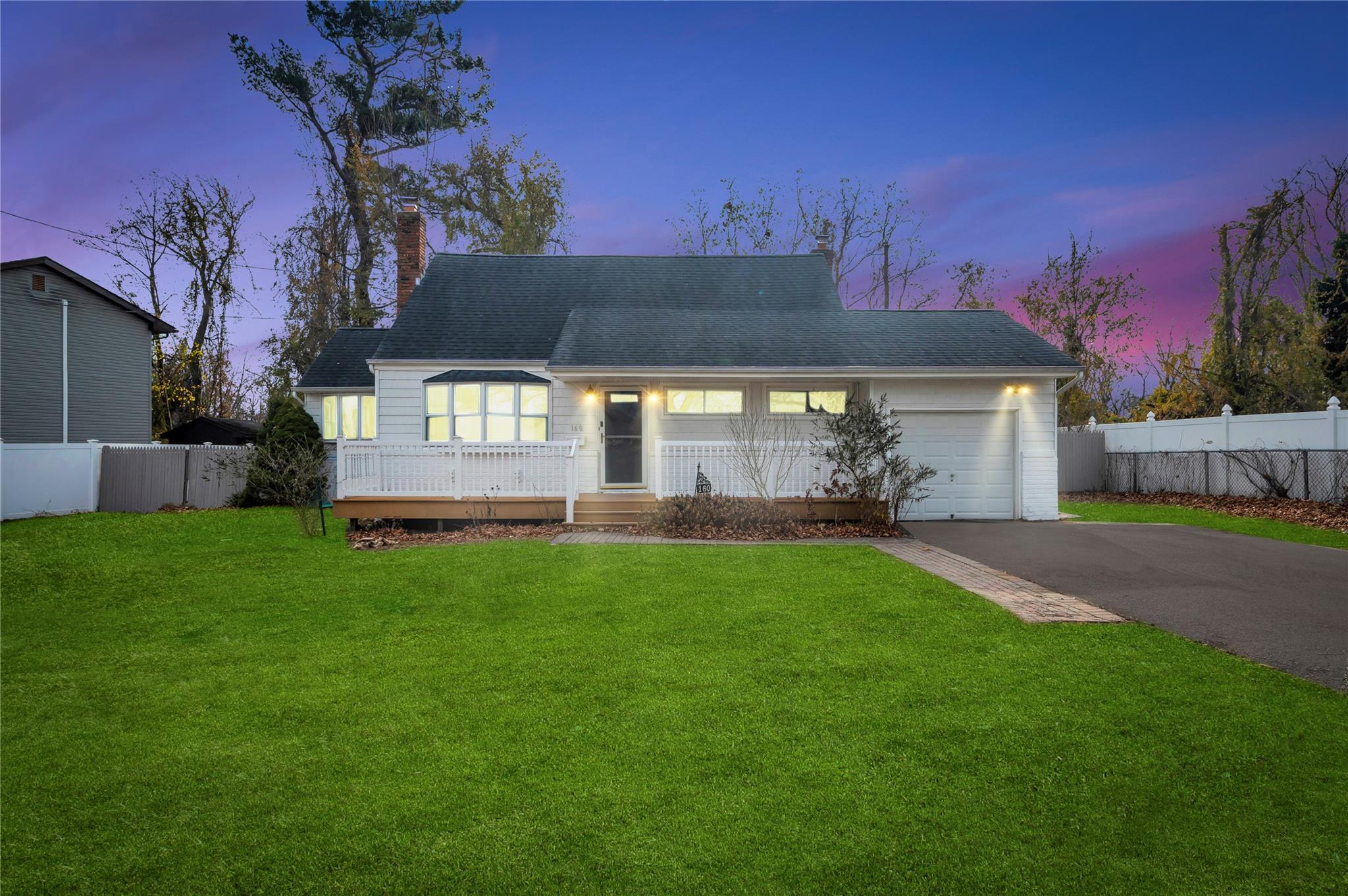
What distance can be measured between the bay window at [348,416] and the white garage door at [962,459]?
517 inches

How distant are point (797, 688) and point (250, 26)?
107 ft

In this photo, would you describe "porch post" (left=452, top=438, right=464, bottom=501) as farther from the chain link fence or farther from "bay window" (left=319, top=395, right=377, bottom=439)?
the chain link fence

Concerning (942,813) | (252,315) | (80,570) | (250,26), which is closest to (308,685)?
(942,813)

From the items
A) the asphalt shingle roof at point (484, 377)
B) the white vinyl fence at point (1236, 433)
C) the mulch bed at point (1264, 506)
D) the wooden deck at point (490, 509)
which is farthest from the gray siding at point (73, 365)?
the white vinyl fence at point (1236, 433)

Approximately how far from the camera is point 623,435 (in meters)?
14.8

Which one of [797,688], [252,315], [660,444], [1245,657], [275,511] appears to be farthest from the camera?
[252,315]

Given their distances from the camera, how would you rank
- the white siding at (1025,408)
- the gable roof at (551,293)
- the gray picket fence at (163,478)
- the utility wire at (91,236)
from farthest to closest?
1. the utility wire at (91,236)
2. the gray picket fence at (163,478)
3. the gable roof at (551,293)
4. the white siding at (1025,408)

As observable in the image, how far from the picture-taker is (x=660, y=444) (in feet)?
41.5

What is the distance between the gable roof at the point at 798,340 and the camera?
13.8m

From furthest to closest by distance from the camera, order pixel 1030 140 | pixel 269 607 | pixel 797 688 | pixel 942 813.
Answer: pixel 1030 140, pixel 269 607, pixel 797 688, pixel 942 813

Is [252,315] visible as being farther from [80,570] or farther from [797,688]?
[797,688]

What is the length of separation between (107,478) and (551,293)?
1149 cm

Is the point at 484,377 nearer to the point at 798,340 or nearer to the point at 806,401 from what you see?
the point at 798,340

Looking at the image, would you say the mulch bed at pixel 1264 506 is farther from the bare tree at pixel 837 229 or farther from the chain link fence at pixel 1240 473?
the bare tree at pixel 837 229
